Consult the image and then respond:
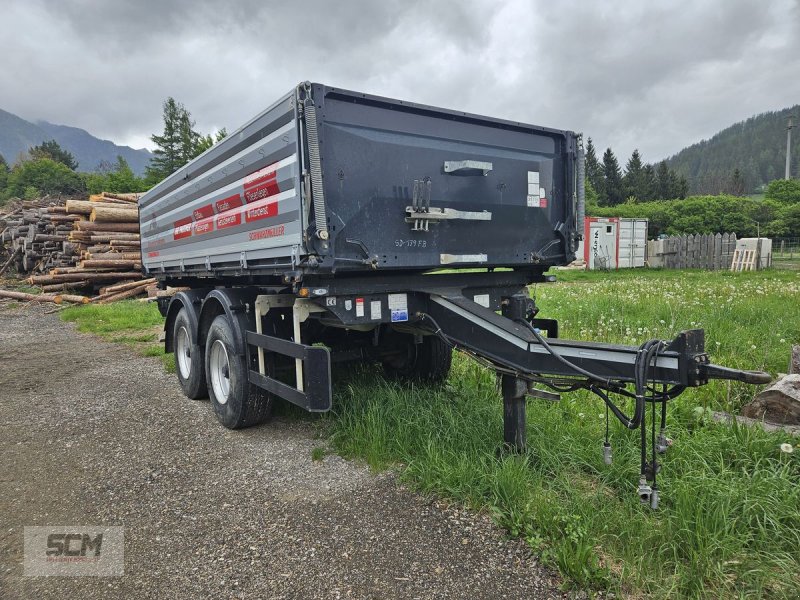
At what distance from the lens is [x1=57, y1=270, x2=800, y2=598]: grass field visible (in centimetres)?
253

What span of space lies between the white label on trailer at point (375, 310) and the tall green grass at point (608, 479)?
0.95 meters

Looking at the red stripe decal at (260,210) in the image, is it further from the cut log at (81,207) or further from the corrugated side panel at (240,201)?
the cut log at (81,207)

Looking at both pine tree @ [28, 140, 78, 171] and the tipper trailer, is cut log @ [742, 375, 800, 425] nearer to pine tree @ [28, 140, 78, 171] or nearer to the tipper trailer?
the tipper trailer

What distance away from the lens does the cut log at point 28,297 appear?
15832 mm

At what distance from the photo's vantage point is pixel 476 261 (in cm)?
424

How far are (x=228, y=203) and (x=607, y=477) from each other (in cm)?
380

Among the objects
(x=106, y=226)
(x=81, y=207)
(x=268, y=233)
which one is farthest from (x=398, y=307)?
(x=81, y=207)

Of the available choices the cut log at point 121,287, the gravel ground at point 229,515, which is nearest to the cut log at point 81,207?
the cut log at point 121,287

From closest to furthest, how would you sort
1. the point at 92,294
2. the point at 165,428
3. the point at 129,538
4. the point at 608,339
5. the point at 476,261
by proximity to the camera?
the point at 129,538
the point at 476,261
the point at 165,428
the point at 608,339
the point at 92,294

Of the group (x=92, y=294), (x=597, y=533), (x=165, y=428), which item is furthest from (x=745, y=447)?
(x=92, y=294)

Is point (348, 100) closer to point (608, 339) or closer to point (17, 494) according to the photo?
point (17, 494)

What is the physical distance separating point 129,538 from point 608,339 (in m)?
5.61

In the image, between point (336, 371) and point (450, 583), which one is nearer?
point (450, 583)

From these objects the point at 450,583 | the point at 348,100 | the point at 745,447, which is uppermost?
the point at 348,100
